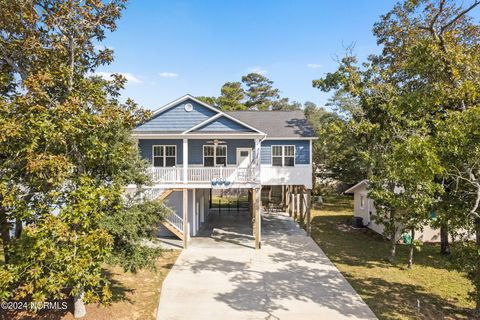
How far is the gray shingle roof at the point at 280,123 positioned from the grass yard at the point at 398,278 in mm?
6952

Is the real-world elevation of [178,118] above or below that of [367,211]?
above

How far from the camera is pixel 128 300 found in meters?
10.4

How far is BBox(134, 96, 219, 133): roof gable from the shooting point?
733 inches

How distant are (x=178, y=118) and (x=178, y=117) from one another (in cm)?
6

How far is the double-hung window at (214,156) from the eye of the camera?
1970cm

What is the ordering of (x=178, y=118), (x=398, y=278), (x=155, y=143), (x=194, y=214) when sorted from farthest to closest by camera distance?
(x=194, y=214) < (x=155, y=143) < (x=178, y=118) < (x=398, y=278)

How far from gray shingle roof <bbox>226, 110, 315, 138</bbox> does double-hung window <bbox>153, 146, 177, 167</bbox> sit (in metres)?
5.89

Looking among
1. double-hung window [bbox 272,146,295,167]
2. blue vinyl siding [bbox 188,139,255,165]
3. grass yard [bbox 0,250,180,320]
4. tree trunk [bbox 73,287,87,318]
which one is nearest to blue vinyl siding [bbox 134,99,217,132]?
blue vinyl siding [bbox 188,139,255,165]

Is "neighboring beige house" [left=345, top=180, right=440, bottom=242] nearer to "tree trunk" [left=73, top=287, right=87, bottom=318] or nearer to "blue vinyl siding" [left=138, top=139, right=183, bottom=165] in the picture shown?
"blue vinyl siding" [left=138, top=139, right=183, bottom=165]

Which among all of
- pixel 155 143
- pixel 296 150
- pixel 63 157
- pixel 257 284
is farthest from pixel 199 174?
pixel 63 157

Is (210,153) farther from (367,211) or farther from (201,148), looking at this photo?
(367,211)

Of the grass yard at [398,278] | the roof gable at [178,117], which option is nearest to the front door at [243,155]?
the roof gable at [178,117]

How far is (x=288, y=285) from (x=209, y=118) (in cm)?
1015

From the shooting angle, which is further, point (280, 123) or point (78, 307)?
point (280, 123)
